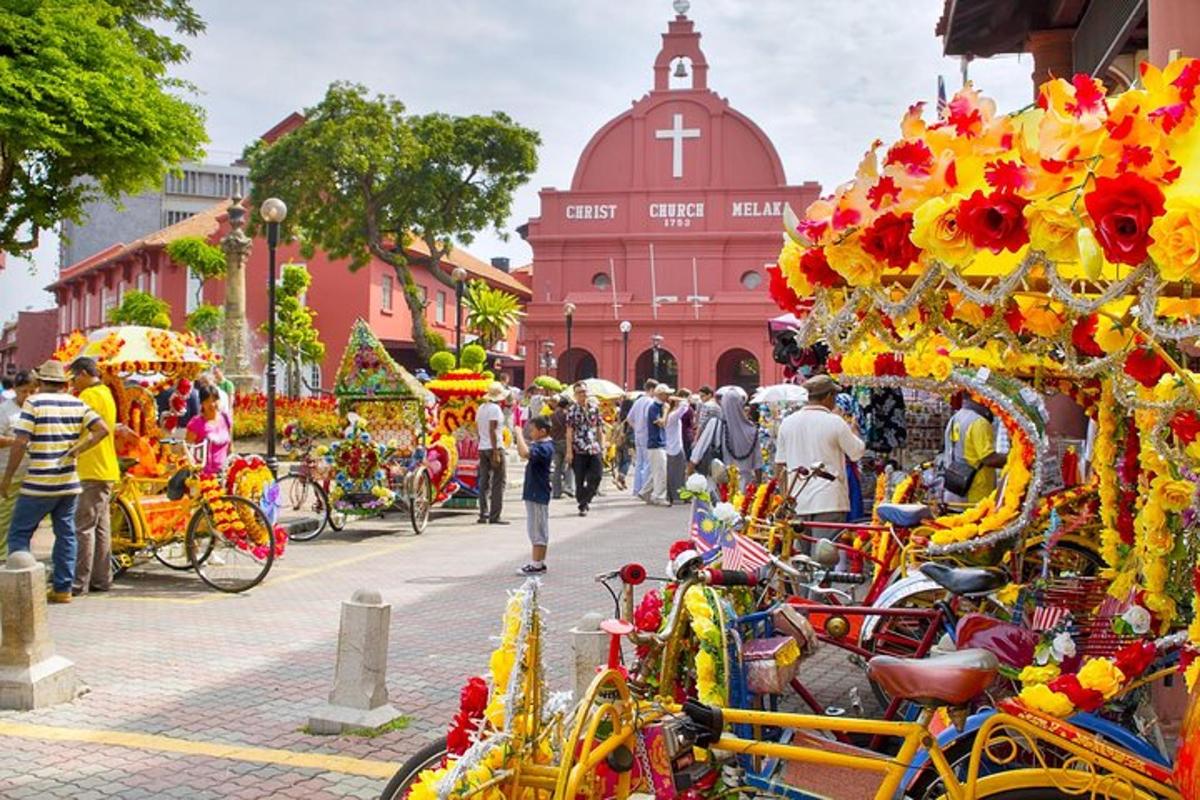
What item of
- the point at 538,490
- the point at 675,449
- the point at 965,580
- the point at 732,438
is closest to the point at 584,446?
the point at 732,438

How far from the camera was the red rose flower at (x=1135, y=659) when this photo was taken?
3.91 metres

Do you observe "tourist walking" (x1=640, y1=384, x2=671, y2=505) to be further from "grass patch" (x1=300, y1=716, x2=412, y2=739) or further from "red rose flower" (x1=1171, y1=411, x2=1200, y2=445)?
"red rose flower" (x1=1171, y1=411, x2=1200, y2=445)

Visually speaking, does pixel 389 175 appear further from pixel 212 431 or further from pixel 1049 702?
pixel 1049 702

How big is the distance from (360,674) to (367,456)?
7.92 metres

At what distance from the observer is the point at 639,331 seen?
46.8 m

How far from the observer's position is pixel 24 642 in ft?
20.2

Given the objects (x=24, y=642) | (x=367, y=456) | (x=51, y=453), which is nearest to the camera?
(x=24, y=642)

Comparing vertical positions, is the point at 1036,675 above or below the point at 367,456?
below

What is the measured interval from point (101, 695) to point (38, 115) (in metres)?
9.56

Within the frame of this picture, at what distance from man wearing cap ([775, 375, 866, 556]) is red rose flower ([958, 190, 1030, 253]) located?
194 inches

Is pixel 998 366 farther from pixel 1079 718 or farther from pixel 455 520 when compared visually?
pixel 455 520

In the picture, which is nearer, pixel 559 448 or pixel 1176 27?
pixel 1176 27

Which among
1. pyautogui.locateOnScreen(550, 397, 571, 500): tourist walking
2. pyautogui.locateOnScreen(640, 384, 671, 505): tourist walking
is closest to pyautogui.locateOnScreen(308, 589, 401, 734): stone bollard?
pyautogui.locateOnScreen(550, 397, 571, 500): tourist walking

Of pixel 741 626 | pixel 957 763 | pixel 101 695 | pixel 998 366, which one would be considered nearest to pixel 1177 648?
pixel 957 763
